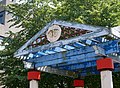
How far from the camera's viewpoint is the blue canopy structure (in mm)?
9922

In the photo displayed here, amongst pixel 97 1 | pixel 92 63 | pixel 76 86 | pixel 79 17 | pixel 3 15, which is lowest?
pixel 76 86

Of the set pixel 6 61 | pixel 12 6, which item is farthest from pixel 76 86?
pixel 12 6

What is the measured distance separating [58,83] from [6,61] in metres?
2.89

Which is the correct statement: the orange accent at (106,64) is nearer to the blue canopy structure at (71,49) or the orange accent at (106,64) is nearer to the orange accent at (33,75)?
the blue canopy structure at (71,49)

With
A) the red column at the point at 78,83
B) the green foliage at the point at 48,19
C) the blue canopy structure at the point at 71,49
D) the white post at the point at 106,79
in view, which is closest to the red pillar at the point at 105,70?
the white post at the point at 106,79

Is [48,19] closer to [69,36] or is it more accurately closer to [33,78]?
[33,78]

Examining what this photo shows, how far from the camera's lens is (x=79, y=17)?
46.5 feet

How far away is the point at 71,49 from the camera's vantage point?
37.3 ft

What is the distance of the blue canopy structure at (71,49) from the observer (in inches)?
391

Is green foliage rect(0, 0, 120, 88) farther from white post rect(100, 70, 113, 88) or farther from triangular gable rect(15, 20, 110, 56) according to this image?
white post rect(100, 70, 113, 88)

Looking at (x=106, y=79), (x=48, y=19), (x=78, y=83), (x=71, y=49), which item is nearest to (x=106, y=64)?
(x=106, y=79)

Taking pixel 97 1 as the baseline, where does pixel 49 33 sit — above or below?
below

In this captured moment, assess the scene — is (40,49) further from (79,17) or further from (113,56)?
(79,17)

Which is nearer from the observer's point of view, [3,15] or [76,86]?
[76,86]
